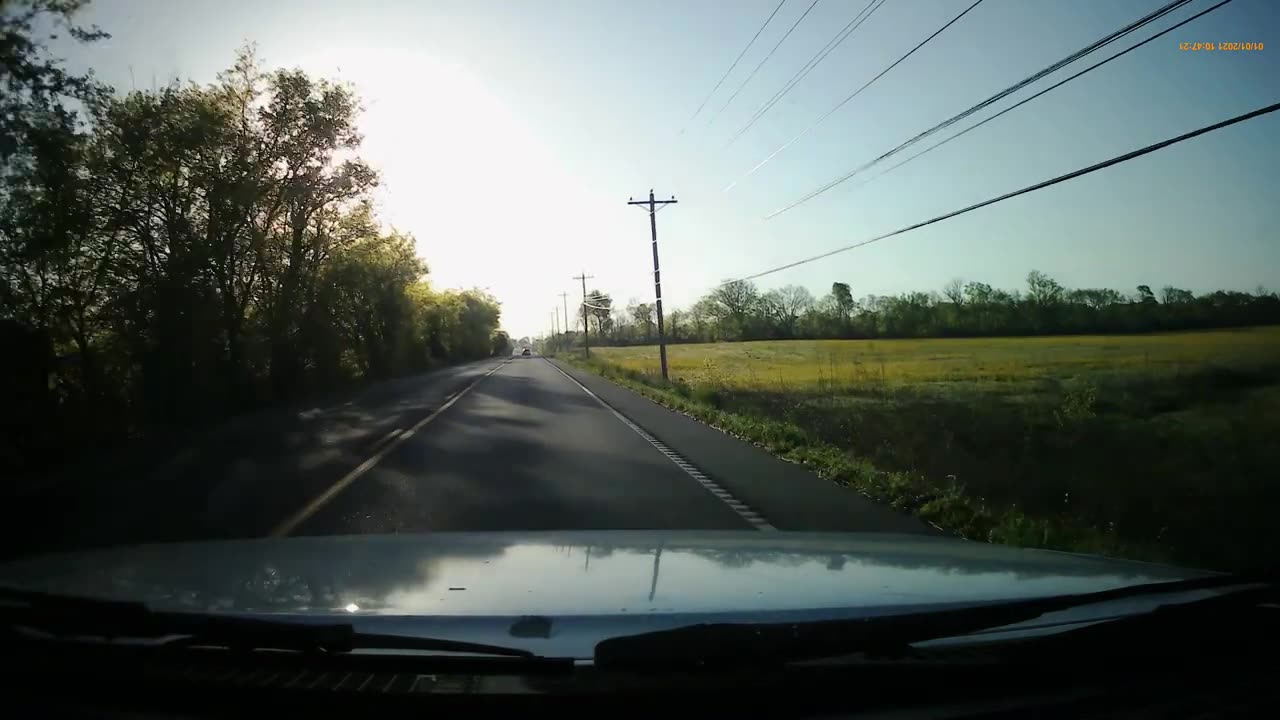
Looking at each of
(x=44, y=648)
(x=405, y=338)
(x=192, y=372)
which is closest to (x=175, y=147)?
(x=192, y=372)

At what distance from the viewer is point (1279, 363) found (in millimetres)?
22547

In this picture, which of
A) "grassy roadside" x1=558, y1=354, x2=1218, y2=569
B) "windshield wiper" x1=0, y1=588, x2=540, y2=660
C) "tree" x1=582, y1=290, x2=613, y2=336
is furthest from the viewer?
"tree" x1=582, y1=290, x2=613, y2=336

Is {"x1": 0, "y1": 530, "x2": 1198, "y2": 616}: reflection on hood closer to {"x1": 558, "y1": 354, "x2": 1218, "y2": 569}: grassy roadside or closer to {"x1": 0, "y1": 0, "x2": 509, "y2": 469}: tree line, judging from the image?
{"x1": 558, "y1": 354, "x2": 1218, "y2": 569}: grassy roadside

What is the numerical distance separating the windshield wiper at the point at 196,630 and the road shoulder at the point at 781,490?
5.71 meters

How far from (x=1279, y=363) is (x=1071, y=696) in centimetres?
2605

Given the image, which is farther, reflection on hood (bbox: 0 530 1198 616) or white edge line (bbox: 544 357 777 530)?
white edge line (bbox: 544 357 777 530)

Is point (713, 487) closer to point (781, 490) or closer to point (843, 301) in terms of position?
point (781, 490)

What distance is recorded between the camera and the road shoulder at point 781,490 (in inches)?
321

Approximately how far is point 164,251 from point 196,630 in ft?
83.5

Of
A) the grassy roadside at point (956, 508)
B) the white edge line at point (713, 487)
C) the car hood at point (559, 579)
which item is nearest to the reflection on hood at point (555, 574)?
the car hood at point (559, 579)

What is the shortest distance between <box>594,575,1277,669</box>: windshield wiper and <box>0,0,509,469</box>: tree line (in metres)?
16.3

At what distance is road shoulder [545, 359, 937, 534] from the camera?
8164 mm

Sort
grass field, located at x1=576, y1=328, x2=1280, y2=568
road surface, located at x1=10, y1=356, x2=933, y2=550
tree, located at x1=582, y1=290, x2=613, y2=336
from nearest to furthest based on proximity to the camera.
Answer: road surface, located at x1=10, y1=356, x2=933, y2=550 → grass field, located at x1=576, y1=328, x2=1280, y2=568 → tree, located at x1=582, y1=290, x2=613, y2=336

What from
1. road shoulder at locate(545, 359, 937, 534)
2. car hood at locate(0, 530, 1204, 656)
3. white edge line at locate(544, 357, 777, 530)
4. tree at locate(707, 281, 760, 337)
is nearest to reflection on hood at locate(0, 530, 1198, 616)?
car hood at locate(0, 530, 1204, 656)
